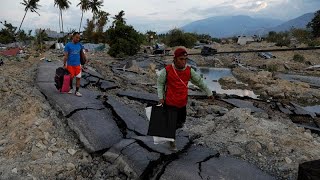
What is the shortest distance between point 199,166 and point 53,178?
187cm

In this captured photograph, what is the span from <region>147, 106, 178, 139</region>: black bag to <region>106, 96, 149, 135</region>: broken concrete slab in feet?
4.12

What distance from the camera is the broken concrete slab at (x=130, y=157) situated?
4.07 meters

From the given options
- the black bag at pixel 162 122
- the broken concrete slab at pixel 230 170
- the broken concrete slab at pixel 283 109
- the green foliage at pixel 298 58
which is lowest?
the broken concrete slab at pixel 283 109

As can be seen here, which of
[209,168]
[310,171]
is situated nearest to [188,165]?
[209,168]

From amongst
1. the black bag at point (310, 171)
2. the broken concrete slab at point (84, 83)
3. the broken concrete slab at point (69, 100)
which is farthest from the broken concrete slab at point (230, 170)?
the broken concrete slab at point (84, 83)

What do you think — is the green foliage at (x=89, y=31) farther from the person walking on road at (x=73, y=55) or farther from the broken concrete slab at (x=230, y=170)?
the broken concrete slab at (x=230, y=170)

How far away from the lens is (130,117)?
6.14 meters

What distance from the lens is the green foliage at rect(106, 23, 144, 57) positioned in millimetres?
26516

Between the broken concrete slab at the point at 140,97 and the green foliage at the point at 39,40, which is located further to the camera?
the green foliage at the point at 39,40

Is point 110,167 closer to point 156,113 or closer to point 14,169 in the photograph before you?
point 156,113

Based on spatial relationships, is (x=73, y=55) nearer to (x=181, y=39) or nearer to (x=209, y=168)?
(x=209, y=168)

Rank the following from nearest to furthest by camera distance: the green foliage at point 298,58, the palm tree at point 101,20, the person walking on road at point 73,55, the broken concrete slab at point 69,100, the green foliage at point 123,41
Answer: the broken concrete slab at point 69,100
the person walking on road at point 73,55
the green foliage at point 123,41
the green foliage at point 298,58
the palm tree at point 101,20

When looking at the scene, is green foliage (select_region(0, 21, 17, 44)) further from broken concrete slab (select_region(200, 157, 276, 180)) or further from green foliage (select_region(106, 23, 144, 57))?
broken concrete slab (select_region(200, 157, 276, 180))

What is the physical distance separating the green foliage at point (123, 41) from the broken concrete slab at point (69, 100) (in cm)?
1868
